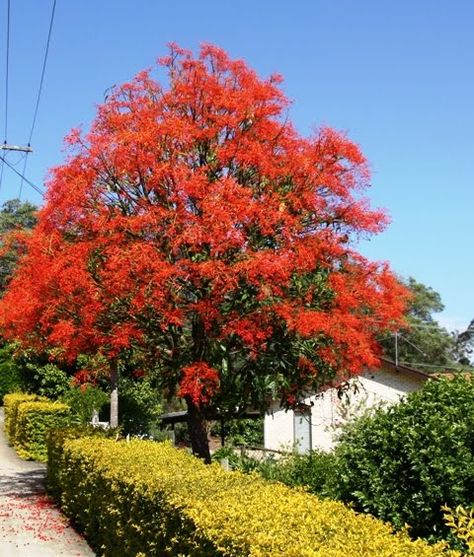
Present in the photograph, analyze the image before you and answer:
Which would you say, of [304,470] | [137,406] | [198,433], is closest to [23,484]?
[198,433]

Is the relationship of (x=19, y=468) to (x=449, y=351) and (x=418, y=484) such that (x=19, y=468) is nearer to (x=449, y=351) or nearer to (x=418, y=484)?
(x=418, y=484)

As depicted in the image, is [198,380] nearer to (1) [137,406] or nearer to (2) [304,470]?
(2) [304,470]

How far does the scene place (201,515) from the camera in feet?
18.2

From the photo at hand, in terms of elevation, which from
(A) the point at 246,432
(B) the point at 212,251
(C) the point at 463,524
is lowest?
(A) the point at 246,432

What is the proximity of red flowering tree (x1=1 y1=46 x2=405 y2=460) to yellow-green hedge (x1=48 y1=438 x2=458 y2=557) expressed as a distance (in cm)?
274

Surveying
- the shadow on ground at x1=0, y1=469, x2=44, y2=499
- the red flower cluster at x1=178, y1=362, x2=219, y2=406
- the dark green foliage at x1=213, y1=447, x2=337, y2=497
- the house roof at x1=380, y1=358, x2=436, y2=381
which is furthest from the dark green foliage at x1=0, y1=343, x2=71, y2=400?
the red flower cluster at x1=178, y1=362, x2=219, y2=406

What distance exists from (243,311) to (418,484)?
5.34 m

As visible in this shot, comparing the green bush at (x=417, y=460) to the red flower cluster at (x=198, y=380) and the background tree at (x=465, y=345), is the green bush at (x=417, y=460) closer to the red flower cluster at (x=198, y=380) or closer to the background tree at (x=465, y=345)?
the red flower cluster at (x=198, y=380)

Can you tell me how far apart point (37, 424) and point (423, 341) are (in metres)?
40.8

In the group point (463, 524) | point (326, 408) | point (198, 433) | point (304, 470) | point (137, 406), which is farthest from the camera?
point (326, 408)

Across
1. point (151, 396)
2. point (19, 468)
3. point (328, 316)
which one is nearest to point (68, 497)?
point (328, 316)

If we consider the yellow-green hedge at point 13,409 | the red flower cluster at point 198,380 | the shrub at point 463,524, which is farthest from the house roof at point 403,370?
the shrub at point 463,524

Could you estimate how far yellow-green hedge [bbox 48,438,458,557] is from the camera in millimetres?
4559

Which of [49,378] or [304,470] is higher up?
[49,378]
